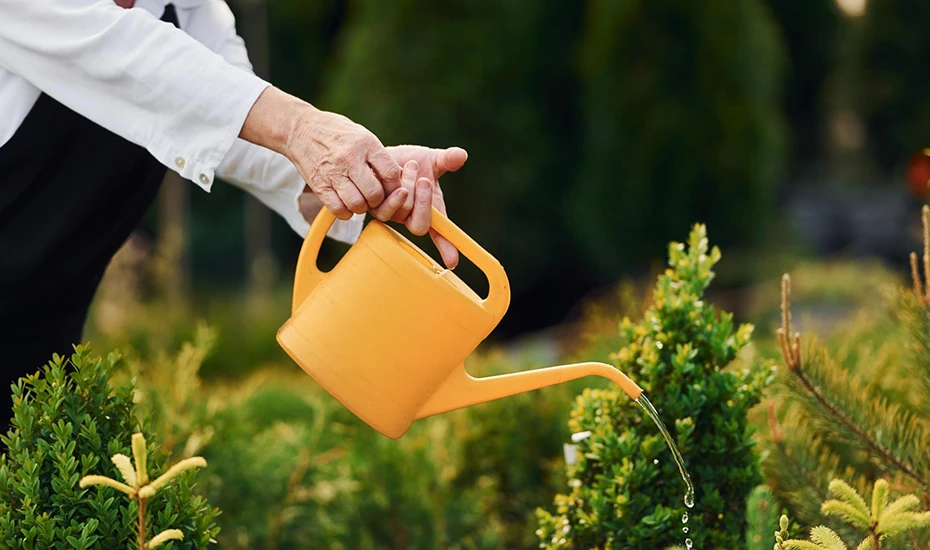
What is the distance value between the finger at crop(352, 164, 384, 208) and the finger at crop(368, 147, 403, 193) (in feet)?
0.04

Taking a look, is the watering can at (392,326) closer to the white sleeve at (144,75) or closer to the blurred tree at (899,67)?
the white sleeve at (144,75)

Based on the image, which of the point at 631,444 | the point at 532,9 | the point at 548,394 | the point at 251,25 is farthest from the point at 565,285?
the point at 631,444

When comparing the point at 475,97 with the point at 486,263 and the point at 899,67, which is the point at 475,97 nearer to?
the point at 899,67

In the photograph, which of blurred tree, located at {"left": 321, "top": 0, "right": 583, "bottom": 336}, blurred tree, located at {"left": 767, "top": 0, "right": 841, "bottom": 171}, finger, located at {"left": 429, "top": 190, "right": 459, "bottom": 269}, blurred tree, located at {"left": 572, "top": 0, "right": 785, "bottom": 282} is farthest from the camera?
blurred tree, located at {"left": 767, "top": 0, "right": 841, "bottom": 171}

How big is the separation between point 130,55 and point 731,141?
17.8ft

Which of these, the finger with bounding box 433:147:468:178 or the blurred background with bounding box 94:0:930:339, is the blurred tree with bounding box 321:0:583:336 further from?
the finger with bounding box 433:147:468:178

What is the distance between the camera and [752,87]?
6.45 m

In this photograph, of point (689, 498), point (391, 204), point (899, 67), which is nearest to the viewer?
point (391, 204)

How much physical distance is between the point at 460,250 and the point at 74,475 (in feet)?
1.96

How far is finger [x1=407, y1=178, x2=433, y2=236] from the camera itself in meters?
1.48

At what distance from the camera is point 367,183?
1.43m

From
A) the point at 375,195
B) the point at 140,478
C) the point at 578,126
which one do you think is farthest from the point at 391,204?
the point at 578,126

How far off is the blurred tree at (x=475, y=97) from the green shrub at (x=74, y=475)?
5.42 m

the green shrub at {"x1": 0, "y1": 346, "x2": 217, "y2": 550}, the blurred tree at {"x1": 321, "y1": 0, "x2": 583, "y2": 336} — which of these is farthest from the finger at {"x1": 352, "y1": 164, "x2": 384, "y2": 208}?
the blurred tree at {"x1": 321, "y1": 0, "x2": 583, "y2": 336}
